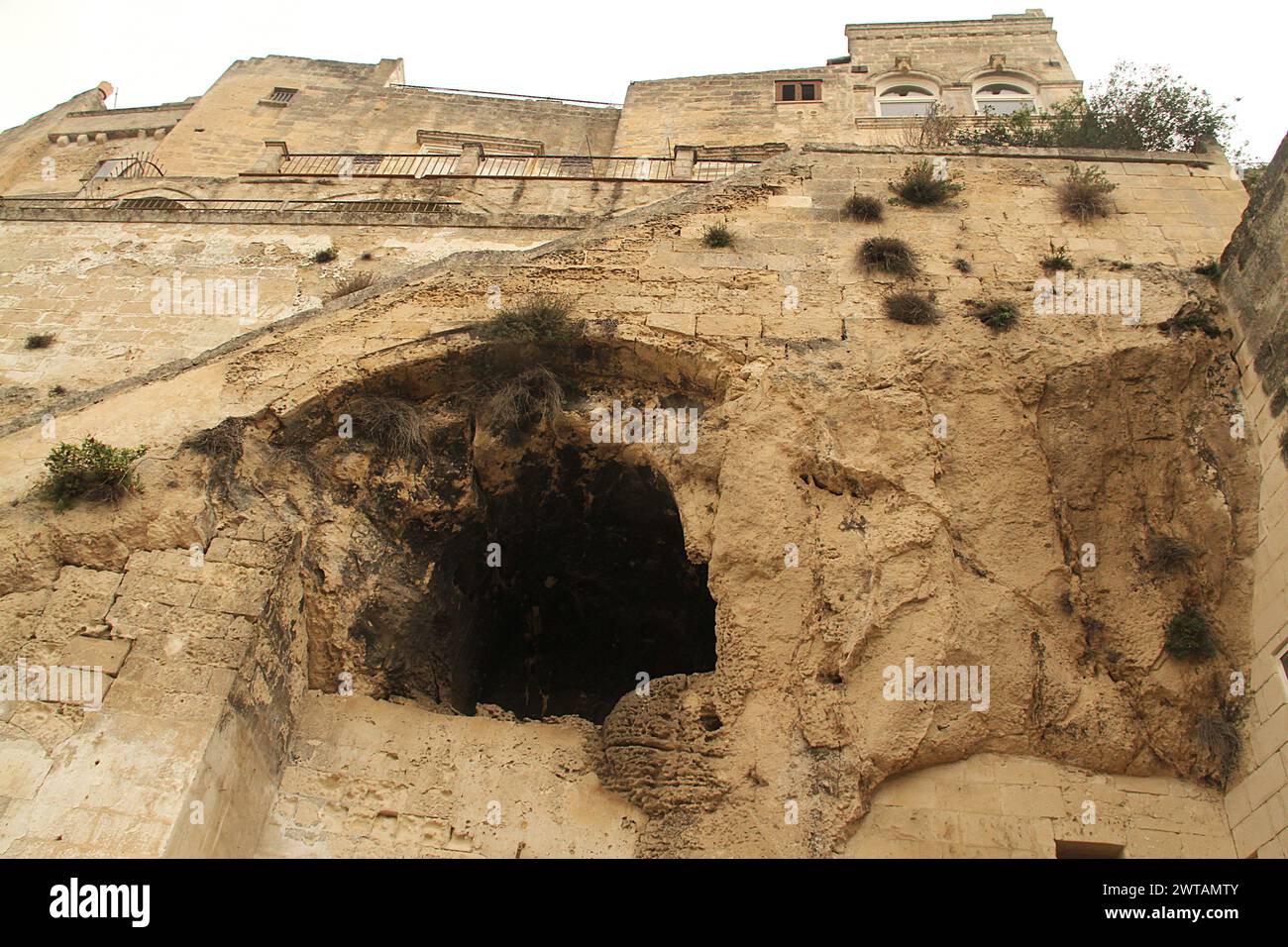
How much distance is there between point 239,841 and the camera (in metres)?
6.56

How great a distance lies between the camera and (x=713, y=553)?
7578 millimetres

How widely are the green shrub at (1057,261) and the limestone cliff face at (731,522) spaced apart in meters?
0.15

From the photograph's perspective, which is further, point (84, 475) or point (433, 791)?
point (84, 475)

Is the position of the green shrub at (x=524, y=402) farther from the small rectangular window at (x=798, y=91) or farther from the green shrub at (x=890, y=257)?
the small rectangular window at (x=798, y=91)

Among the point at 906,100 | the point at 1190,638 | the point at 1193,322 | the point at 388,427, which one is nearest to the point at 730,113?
the point at 906,100

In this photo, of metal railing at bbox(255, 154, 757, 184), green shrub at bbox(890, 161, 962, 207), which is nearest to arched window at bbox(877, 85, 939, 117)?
metal railing at bbox(255, 154, 757, 184)

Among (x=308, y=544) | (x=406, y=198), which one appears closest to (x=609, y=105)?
(x=406, y=198)

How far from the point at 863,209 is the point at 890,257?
0.73 meters

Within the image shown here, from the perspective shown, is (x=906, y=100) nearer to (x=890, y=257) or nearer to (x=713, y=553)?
(x=890, y=257)

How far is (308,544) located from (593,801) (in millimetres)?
2634

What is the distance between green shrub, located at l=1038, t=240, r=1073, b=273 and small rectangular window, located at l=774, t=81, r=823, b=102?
55.1 ft

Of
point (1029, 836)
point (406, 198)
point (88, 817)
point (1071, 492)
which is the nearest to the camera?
point (88, 817)

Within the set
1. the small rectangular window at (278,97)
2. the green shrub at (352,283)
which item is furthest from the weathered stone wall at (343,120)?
the green shrub at (352,283)

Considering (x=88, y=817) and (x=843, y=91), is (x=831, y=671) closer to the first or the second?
(x=88, y=817)
